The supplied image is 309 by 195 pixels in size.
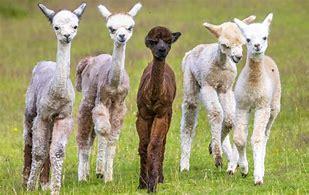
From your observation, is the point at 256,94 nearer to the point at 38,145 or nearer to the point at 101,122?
the point at 101,122

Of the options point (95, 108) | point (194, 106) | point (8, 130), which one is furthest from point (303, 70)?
point (95, 108)

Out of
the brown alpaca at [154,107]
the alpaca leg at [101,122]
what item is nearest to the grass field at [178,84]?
the brown alpaca at [154,107]

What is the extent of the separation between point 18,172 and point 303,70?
1080 cm

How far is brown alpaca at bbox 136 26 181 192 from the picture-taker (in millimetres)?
12359

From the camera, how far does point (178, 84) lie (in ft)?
73.4

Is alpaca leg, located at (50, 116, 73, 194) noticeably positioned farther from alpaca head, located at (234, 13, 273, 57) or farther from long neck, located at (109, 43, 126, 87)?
alpaca head, located at (234, 13, 273, 57)

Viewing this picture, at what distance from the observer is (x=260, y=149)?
41.7ft

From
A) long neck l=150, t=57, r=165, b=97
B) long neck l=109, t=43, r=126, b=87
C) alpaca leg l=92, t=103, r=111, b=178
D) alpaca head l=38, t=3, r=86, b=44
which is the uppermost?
alpaca head l=38, t=3, r=86, b=44

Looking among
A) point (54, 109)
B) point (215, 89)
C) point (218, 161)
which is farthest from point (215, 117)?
point (54, 109)

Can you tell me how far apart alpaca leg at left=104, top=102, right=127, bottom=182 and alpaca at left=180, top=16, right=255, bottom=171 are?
1.27m

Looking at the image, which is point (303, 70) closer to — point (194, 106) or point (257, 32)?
point (194, 106)

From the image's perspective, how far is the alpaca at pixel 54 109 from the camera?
40.9 feet

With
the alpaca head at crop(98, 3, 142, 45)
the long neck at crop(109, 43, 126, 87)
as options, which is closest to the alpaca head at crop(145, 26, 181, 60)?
the alpaca head at crop(98, 3, 142, 45)

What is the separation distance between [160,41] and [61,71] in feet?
4.34
